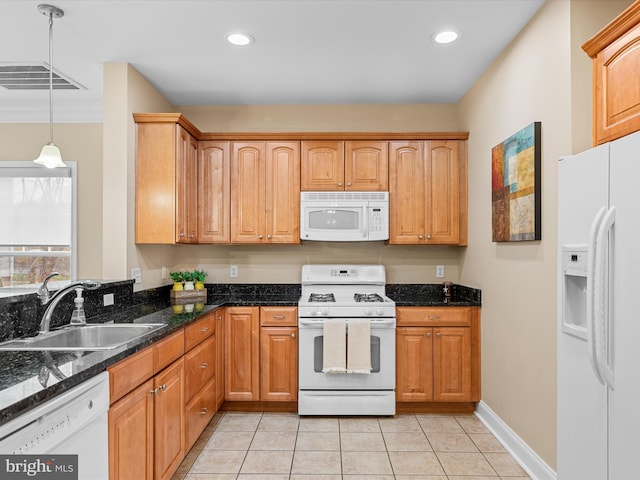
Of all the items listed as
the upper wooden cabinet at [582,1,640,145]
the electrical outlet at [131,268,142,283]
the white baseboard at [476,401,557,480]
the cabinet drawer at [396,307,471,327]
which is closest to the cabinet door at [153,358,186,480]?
the electrical outlet at [131,268,142,283]

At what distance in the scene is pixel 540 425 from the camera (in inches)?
93.1

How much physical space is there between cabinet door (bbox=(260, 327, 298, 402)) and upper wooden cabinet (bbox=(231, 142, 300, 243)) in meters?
0.83

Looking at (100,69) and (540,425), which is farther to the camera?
(100,69)

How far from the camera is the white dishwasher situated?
1158mm

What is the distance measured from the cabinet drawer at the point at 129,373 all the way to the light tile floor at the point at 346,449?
90 centimetres

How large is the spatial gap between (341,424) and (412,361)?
0.74m

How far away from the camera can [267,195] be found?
3.70 meters

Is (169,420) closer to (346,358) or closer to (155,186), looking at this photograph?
(346,358)

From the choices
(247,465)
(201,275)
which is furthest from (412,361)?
(201,275)

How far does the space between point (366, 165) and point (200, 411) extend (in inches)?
92.7

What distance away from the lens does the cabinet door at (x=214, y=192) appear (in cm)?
370

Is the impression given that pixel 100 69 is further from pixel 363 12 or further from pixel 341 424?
pixel 341 424

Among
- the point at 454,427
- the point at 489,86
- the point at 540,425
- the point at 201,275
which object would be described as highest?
the point at 489,86

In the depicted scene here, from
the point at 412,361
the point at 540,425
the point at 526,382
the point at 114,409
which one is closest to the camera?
the point at 114,409
